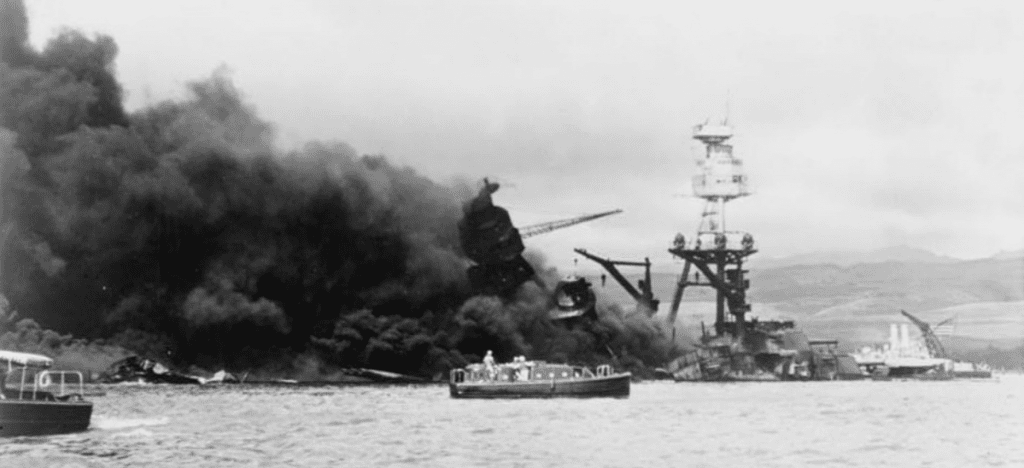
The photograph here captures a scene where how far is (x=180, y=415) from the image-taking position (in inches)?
5851

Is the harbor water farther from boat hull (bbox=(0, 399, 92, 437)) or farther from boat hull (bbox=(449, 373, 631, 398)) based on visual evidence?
boat hull (bbox=(449, 373, 631, 398))

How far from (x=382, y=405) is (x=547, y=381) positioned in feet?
79.9

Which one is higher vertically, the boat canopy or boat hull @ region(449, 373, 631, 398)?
boat hull @ region(449, 373, 631, 398)

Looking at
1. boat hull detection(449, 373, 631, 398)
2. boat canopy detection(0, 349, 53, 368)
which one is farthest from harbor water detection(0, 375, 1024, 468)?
boat hull detection(449, 373, 631, 398)

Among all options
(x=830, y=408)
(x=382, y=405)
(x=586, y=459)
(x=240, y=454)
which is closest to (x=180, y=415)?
(x=382, y=405)

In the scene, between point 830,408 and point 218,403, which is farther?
point 830,408

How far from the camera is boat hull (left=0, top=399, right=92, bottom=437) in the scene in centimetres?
10656

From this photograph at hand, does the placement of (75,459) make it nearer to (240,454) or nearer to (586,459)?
(240,454)

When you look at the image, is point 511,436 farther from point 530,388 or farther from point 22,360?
point 530,388

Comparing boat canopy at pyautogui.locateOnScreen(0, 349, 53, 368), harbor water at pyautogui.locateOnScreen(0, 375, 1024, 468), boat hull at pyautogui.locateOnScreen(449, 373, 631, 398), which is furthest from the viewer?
boat hull at pyautogui.locateOnScreen(449, 373, 631, 398)

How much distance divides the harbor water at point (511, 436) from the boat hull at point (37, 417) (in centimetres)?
114

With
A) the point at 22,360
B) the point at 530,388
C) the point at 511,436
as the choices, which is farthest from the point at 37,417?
the point at 530,388

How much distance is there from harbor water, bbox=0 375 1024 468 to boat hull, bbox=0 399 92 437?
114 cm

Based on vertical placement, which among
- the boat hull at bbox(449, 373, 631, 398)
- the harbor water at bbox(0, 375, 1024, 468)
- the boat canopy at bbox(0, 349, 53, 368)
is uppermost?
the boat hull at bbox(449, 373, 631, 398)
